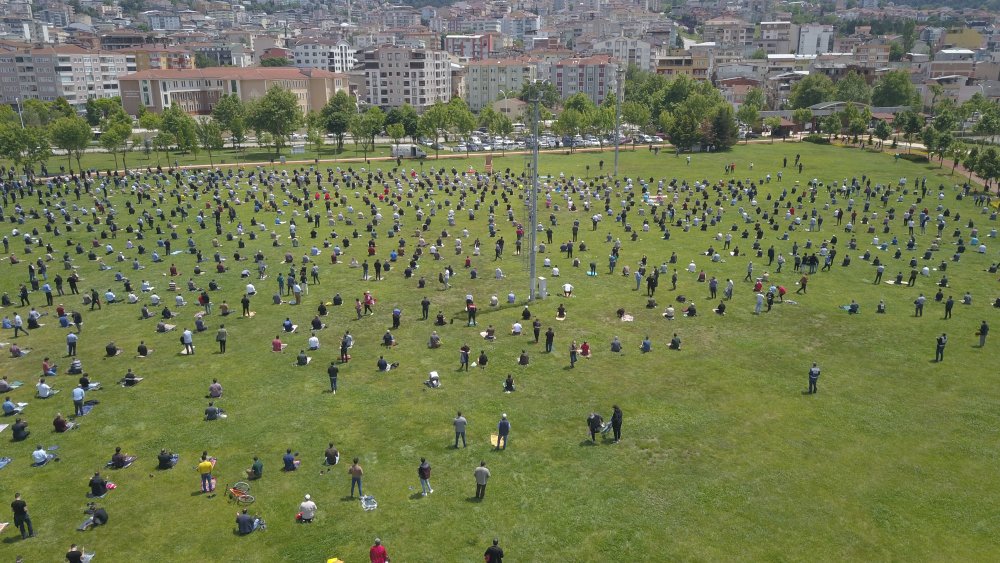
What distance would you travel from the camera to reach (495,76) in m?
155

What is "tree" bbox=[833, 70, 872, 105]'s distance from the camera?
398ft

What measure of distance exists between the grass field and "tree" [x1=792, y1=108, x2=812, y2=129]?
217 feet

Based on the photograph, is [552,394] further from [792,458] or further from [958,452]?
[958,452]

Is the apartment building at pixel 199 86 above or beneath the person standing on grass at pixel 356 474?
above

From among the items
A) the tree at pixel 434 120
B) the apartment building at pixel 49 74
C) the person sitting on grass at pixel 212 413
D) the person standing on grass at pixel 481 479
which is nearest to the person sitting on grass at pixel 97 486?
the person sitting on grass at pixel 212 413

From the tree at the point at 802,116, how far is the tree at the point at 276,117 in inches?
2799

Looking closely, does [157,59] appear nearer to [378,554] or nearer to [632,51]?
[632,51]

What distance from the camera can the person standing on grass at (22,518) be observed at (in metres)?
17.2

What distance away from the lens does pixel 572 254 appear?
43.8m

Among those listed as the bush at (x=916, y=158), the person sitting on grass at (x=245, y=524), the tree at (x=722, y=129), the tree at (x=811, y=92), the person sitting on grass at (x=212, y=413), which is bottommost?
the person sitting on grass at (x=245, y=524)

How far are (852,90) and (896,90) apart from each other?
277 inches

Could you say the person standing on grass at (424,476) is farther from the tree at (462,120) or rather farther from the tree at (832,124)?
the tree at (832,124)

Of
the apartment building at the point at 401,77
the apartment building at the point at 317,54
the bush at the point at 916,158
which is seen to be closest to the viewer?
the bush at the point at 916,158

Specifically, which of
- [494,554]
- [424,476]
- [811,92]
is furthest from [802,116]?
[494,554]
